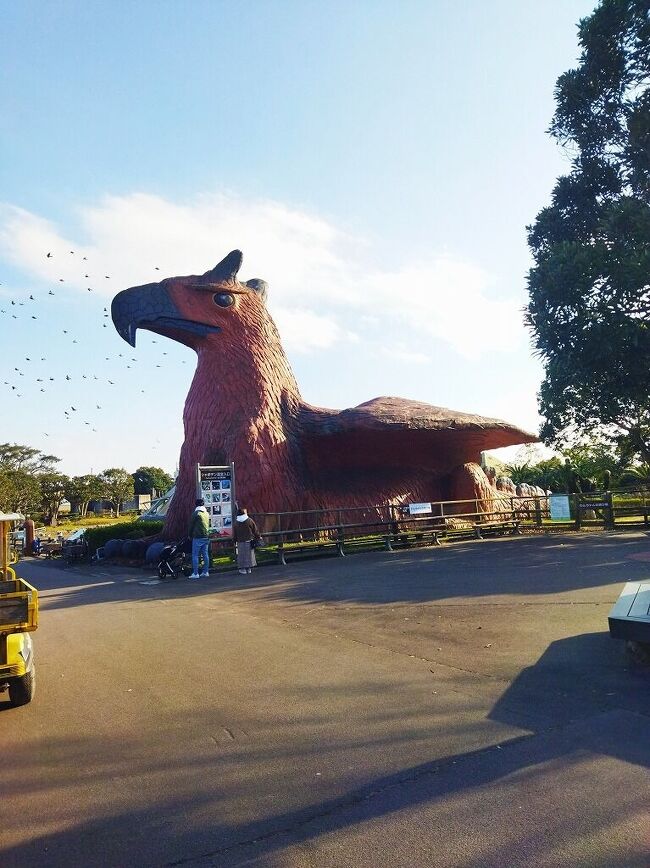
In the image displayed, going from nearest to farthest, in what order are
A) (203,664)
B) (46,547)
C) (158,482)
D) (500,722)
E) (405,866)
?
(405,866)
(500,722)
(203,664)
(46,547)
(158,482)

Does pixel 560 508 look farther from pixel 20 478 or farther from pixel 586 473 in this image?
pixel 20 478

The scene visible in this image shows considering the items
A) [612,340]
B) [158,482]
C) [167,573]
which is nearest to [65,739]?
[167,573]

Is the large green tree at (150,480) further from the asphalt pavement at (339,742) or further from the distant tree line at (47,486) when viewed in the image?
the asphalt pavement at (339,742)

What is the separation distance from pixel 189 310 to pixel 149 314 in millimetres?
972

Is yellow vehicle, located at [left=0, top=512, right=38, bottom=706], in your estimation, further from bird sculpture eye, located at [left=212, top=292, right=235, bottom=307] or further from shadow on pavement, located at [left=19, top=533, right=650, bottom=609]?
bird sculpture eye, located at [left=212, top=292, right=235, bottom=307]

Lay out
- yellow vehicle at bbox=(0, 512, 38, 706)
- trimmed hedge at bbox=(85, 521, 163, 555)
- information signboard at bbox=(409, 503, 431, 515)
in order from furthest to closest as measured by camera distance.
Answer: trimmed hedge at bbox=(85, 521, 163, 555) → information signboard at bbox=(409, 503, 431, 515) → yellow vehicle at bbox=(0, 512, 38, 706)

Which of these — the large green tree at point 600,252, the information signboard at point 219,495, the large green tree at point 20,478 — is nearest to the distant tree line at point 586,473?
the large green tree at point 600,252

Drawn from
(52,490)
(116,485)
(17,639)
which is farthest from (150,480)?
(17,639)

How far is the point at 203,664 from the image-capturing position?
18.6 ft

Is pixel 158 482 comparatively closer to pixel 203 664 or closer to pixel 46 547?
pixel 46 547

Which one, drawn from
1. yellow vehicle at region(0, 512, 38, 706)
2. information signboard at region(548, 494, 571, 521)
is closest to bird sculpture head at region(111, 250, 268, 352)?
information signboard at region(548, 494, 571, 521)

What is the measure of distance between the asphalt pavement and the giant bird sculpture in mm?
7792

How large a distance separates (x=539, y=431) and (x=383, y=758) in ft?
55.2

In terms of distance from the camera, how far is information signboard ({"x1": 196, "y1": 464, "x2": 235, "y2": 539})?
13617 mm
